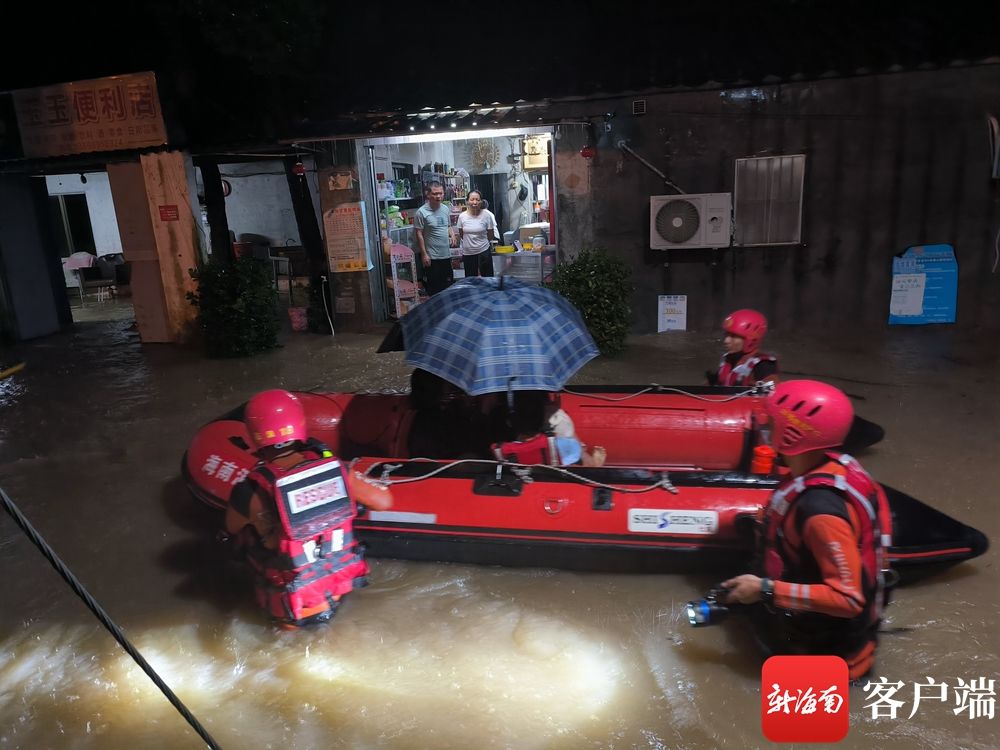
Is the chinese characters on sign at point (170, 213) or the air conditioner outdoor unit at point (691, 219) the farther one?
the chinese characters on sign at point (170, 213)

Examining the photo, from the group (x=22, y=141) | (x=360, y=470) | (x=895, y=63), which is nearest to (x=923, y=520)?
(x=360, y=470)

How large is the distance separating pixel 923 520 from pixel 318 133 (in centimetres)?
792

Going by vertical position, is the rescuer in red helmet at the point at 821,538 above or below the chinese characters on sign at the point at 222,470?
above

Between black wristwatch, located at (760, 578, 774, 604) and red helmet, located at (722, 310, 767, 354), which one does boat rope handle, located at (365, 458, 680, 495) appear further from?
red helmet, located at (722, 310, 767, 354)

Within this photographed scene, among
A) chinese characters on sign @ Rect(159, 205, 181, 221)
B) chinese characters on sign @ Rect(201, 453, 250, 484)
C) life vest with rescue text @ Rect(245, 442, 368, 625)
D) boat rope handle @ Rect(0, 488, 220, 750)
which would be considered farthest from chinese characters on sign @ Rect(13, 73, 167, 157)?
boat rope handle @ Rect(0, 488, 220, 750)

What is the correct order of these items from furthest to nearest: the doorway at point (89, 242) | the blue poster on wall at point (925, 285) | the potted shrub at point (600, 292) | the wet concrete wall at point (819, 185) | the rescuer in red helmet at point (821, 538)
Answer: the doorway at point (89, 242)
the blue poster on wall at point (925, 285)
the wet concrete wall at point (819, 185)
the potted shrub at point (600, 292)
the rescuer in red helmet at point (821, 538)

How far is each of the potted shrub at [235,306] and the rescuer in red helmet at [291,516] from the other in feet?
20.1

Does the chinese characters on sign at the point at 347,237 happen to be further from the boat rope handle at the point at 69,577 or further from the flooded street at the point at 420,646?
the boat rope handle at the point at 69,577

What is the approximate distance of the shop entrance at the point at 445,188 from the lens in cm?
970

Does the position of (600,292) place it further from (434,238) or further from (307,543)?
(307,543)

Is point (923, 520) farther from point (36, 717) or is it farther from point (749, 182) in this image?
point (749, 182)

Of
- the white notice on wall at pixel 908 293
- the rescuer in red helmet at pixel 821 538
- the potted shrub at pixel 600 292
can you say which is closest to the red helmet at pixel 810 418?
the rescuer in red helmet at pixel 821 538

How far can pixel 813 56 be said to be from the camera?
26.8 ft

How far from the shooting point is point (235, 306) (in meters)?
8.99
